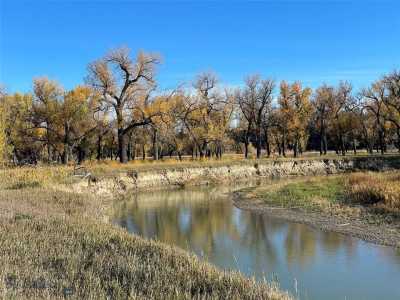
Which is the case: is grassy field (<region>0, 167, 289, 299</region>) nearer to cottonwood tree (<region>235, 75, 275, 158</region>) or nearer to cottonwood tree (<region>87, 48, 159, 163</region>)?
cottonwood tree (<region>87, 48, 159, 163</region>)

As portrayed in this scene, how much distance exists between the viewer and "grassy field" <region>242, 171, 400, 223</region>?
2184 centimetres

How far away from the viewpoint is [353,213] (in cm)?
2225

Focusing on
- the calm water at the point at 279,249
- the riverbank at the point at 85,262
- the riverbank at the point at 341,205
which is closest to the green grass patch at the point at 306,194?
the riverbank at the point at 341,205

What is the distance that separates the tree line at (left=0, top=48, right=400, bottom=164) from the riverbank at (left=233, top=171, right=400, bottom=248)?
18124 mm

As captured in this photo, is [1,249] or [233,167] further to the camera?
[233,167]

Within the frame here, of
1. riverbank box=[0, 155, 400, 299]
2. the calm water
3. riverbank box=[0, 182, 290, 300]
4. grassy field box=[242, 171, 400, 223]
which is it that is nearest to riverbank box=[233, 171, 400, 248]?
grassy field box=[242, 171, 400, 223]

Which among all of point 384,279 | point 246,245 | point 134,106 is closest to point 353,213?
point 246,245

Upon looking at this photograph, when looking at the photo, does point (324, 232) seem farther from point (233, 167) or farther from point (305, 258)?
point (233, 167)

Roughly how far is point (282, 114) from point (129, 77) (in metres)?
28.1

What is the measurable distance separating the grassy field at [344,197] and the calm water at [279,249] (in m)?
3.35

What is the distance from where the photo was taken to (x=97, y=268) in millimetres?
9164

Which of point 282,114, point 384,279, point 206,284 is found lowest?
point 384,279

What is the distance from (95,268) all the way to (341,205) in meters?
18.5

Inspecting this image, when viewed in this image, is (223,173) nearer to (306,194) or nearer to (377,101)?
(306,194)
